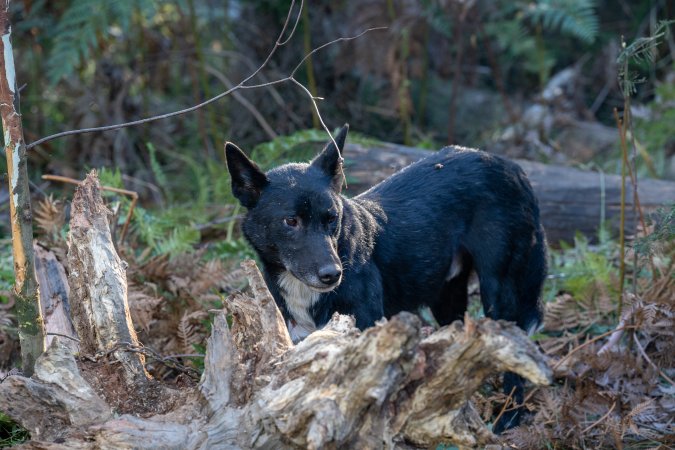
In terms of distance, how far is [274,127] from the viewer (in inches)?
371

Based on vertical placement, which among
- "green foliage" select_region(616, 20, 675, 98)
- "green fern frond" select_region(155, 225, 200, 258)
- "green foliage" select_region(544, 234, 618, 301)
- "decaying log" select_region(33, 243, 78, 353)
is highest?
"green foliage" select_region(616, 20, 675, 98)

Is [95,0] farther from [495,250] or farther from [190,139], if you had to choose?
[495,250]

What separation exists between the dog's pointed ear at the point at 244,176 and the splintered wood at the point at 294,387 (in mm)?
962

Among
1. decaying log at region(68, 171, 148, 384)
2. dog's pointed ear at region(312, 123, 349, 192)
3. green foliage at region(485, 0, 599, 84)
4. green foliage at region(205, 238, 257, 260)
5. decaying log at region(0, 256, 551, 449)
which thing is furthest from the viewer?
green foliage at region(485, 0, 599, 84)

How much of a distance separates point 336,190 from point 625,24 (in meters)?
7.70

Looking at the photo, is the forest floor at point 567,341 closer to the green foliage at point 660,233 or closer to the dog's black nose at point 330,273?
the green foliage at point 660,233

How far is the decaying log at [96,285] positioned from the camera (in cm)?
377

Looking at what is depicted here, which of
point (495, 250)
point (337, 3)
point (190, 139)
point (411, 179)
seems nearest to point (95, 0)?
point (190, 139)

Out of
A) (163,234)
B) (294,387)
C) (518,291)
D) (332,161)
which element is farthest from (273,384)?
(163,234)

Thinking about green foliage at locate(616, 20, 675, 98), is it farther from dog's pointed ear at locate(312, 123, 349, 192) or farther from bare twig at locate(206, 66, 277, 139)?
→ bare twig at locate(206, 66, 277, 139)

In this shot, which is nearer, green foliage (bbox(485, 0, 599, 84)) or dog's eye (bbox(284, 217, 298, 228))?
dog's eye (bbox(284, 217, 298, 228))

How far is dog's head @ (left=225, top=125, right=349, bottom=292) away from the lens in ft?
14.0

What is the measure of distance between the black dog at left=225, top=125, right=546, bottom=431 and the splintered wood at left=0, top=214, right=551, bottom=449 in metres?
0.97

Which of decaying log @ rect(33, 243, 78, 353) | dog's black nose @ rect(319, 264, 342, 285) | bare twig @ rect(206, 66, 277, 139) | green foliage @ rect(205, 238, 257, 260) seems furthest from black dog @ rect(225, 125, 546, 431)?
bare twig @ rect(206, 66, 277, 139)
